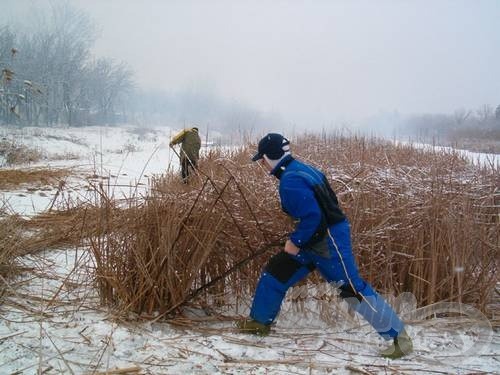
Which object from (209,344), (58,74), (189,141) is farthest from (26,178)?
(58,74)

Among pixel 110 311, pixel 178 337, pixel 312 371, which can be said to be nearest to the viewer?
pixel 312 371

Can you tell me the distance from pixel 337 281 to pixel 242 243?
89 centimetres

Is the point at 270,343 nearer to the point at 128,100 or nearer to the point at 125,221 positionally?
the point at 125,221

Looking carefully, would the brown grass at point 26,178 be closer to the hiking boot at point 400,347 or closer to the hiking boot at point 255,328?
the hiking boot at point 255,328

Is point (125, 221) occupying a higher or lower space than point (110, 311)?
higher

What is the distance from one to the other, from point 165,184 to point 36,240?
5.46 ft

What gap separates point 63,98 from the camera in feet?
119

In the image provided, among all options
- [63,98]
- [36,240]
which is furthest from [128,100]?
[36,240]

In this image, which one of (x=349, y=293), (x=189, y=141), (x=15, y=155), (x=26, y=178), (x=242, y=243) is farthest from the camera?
(x=15, y=155)

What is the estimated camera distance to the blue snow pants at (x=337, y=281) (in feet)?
7.22

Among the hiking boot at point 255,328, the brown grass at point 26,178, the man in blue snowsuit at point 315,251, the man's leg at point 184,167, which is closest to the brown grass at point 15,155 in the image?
the brown grass at point 26,178

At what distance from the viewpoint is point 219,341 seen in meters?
2.34

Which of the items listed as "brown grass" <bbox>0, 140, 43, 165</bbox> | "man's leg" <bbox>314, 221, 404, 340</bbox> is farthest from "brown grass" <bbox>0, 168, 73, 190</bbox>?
"man's leg" <bbox>314, 221, 404, 340</bbox>

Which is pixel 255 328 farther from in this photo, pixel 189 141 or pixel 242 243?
pixel 189 141
